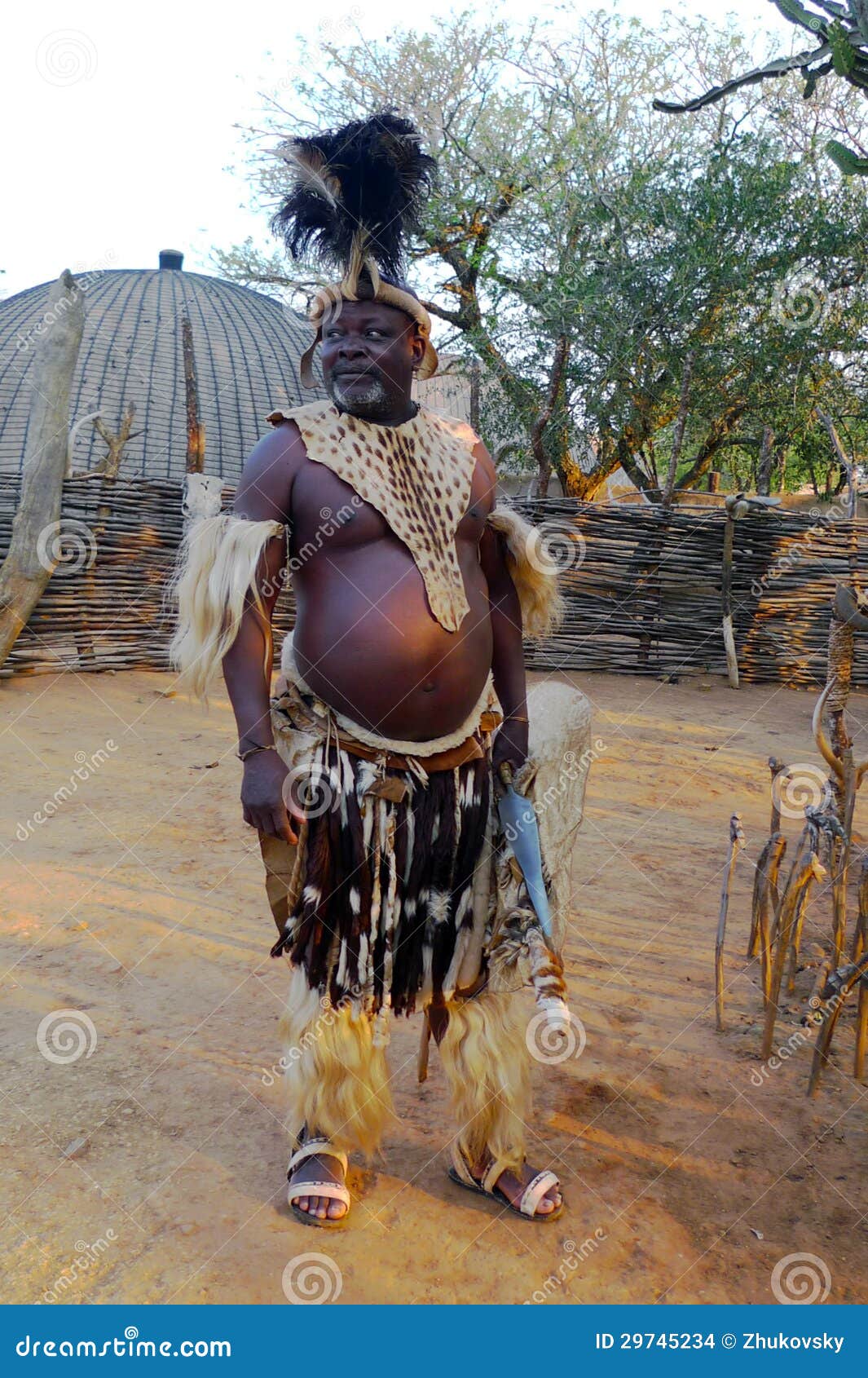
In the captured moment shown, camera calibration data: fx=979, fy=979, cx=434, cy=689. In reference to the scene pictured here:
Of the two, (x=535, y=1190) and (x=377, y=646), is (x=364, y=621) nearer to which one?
(x=377, y=646)

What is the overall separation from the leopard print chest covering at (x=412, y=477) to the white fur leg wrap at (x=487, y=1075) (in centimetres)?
84

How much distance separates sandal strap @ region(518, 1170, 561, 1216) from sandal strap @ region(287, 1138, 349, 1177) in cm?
39

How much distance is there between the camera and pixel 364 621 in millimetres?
1949

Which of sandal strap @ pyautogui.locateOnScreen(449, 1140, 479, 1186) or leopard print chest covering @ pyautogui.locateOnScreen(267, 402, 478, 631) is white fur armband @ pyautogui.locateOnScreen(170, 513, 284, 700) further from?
sandal strap @ pyautogui.locateOnScreen(449, 1140, 479, 1186)

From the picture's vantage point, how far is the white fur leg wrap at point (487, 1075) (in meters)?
2.10

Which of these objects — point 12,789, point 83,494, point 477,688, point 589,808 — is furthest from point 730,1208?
point 83,494

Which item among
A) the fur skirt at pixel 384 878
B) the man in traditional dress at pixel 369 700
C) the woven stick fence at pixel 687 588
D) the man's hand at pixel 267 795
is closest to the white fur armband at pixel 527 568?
the man in traditional dress at pixel 369 700

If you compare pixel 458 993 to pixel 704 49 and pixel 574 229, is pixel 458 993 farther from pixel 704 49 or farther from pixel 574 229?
pixel 704 49

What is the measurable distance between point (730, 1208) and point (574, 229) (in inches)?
450

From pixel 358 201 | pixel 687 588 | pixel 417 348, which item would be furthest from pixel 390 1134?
pixel 687 588

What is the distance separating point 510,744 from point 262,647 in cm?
63

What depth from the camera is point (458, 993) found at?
2.15 m

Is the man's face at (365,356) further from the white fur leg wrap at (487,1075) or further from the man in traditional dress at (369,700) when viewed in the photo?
the white fur leg wrap at (487,1075)

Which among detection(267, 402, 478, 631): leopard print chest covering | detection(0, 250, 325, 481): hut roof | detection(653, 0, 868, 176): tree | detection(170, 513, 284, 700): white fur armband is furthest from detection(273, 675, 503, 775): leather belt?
detection(0, 250, 325, 481): hut roof
